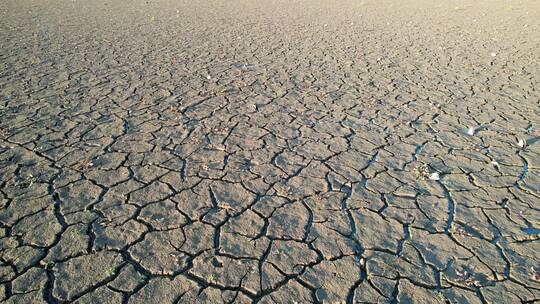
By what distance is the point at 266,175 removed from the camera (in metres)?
3.56

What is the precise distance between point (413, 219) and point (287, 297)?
135 centimetres

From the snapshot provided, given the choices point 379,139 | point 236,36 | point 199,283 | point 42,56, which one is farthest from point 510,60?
point 42,56

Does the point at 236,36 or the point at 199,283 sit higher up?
the point at 199,283

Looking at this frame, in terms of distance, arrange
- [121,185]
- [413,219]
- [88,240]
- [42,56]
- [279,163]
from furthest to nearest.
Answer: [42,56] → [279,163] → [121,185] → [413,219] → [88,240]

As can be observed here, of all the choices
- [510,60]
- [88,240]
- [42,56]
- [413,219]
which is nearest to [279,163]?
[413,219]

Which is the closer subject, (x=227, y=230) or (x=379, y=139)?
(x=227, y=230)

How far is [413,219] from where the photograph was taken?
305cm

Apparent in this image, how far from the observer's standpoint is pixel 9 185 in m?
3.24

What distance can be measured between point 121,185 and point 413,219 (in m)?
2.61

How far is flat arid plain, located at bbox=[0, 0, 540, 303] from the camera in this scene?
8.12 ft

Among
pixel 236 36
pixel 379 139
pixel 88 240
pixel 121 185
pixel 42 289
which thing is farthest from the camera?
pixel 236 36

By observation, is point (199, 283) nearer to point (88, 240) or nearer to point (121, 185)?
point (88, 240)

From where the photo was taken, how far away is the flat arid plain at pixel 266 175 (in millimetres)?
2475

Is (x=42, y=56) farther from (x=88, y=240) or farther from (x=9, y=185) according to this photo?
(x=88, y=240)
